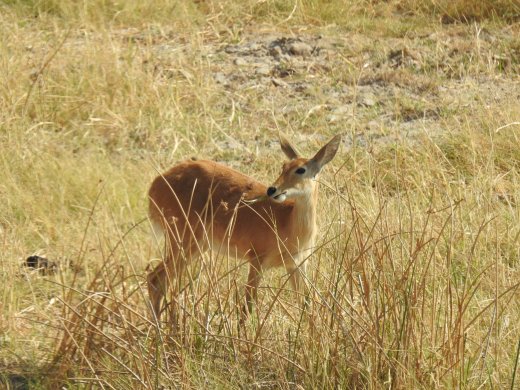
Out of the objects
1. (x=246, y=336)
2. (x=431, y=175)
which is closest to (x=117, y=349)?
(x=246, y=336)

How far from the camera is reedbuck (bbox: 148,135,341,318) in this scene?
5.54m

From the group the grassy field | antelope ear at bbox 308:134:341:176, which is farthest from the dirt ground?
antelope ear at bbox 308:134:341:176

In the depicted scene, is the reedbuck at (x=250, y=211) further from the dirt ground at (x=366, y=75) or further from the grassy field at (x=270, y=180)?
the dirt ground at (x=366, y=75)

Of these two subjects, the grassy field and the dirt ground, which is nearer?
Answer: the grassy field

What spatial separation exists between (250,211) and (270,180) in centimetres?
149

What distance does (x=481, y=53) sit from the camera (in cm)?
907

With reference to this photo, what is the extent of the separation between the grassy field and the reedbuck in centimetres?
14

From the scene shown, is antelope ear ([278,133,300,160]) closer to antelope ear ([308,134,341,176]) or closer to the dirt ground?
antelope ear ([308,134,341,176])

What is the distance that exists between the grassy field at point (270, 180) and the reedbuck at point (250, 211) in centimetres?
14

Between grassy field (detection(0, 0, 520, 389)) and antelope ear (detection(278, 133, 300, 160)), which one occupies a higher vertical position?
antelope ear (detection(278, 133, 300, 160))

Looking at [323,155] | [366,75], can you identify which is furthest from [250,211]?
[366,75]

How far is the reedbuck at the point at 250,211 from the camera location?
218 inches

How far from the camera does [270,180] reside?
289 inches

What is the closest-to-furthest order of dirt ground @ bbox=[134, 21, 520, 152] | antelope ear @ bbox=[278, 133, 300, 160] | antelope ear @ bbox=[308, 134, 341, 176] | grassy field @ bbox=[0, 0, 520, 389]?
grassy field @ bbox=[0, 0, 520, 389] → antelope ear @ bbox=[308, 134, 341, 176] → antelope ear @ bbox=[278, 133, 300, 160] → dirt ground @ bbox=[134, 21, 520, 152]
